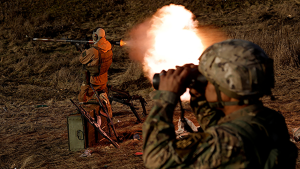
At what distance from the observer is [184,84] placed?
1418mm

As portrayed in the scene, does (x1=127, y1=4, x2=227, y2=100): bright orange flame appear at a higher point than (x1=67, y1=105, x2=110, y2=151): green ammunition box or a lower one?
higher

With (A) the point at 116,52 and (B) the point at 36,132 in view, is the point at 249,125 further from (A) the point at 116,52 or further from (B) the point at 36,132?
(A) the point at 116,52

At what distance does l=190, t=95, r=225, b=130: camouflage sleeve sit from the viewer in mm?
1750

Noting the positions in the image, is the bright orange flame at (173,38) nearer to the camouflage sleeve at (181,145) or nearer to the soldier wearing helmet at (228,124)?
the soldier wearing helmet at (228,124)

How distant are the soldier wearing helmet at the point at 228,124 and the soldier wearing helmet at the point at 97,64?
4217 mm

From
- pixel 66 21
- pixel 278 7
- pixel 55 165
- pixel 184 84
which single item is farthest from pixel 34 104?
pixel 278 7

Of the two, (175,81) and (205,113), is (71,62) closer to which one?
(205,113)

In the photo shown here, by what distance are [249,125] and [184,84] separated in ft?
1.32

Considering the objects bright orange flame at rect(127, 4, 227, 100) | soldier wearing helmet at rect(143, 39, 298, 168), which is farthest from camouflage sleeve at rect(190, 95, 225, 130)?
bright orange flame at rect(127, 4, 227, 100)

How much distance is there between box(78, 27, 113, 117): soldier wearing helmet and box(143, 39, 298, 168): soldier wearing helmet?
4.22m

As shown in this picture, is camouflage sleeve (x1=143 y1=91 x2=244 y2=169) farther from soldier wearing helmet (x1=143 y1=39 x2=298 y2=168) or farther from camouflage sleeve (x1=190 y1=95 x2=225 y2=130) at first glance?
camouflage sleeve (x1=190 y1=95 x2=225 y2=130)

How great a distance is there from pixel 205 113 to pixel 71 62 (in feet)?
42.5

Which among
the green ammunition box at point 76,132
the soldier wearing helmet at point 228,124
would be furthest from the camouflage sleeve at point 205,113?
the green ammunition box at point 76,132

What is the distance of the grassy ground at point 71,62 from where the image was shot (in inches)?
197
